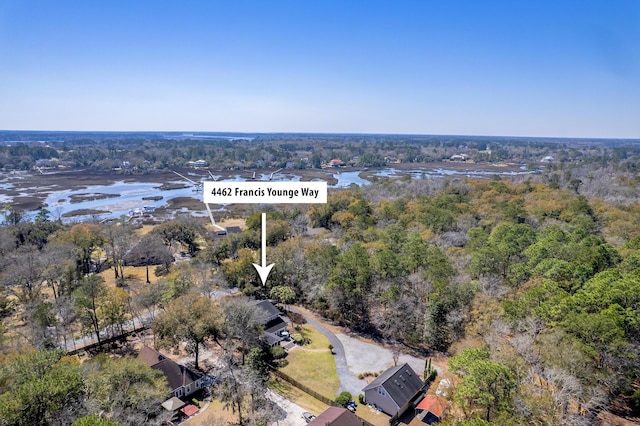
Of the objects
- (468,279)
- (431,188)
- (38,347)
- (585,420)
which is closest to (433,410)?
(585,420)

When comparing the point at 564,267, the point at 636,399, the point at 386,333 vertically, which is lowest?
the point at 386,333

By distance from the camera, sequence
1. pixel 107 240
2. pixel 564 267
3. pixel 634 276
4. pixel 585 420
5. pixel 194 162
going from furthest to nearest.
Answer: pixel 194 162 → pixel 107 240 → pixel 564 267 → pixel 634 276 → pixel 585 420

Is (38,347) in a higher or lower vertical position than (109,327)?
higher

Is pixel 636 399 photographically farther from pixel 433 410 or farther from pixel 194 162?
pixel 194 162

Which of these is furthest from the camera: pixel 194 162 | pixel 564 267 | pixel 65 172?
pixel 194 162

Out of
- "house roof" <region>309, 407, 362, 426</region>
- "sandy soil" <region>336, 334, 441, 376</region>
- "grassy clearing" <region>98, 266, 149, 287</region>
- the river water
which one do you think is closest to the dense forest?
"grassy clearing" <region>98, 266, 149, 287</region>

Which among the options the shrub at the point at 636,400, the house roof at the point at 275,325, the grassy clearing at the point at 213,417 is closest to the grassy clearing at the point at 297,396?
the grassy clearing at the point at 213,417
